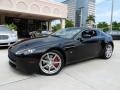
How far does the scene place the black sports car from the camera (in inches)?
139

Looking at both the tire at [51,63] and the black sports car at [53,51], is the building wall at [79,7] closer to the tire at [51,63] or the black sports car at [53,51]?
the black sports car at [53,51]

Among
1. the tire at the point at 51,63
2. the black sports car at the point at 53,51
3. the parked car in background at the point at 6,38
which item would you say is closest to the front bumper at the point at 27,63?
the black sports car at the point at 53,51

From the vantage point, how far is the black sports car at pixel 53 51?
3537 millimetres

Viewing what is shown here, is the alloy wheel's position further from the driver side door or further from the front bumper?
the driver side door

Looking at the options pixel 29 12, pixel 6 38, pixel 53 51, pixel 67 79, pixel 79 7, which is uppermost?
pixel 79 7

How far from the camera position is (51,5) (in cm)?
1970

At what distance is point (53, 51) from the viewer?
3.83 meters

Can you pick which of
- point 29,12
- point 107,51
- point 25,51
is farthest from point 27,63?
point 29,12

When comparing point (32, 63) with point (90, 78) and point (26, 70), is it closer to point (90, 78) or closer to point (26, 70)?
point (26, 70)

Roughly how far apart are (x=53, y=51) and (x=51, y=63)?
0.31 meters

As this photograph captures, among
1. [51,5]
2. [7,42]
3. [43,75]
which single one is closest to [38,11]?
[51,5]

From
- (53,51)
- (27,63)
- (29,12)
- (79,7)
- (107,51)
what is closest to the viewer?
(27,63)

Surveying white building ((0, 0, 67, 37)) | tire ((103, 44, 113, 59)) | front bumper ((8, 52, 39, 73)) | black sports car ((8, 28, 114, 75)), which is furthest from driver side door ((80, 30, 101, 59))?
white building ((0, 0, 67, 37))

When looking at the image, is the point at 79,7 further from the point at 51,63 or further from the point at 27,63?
the point at 27,63
